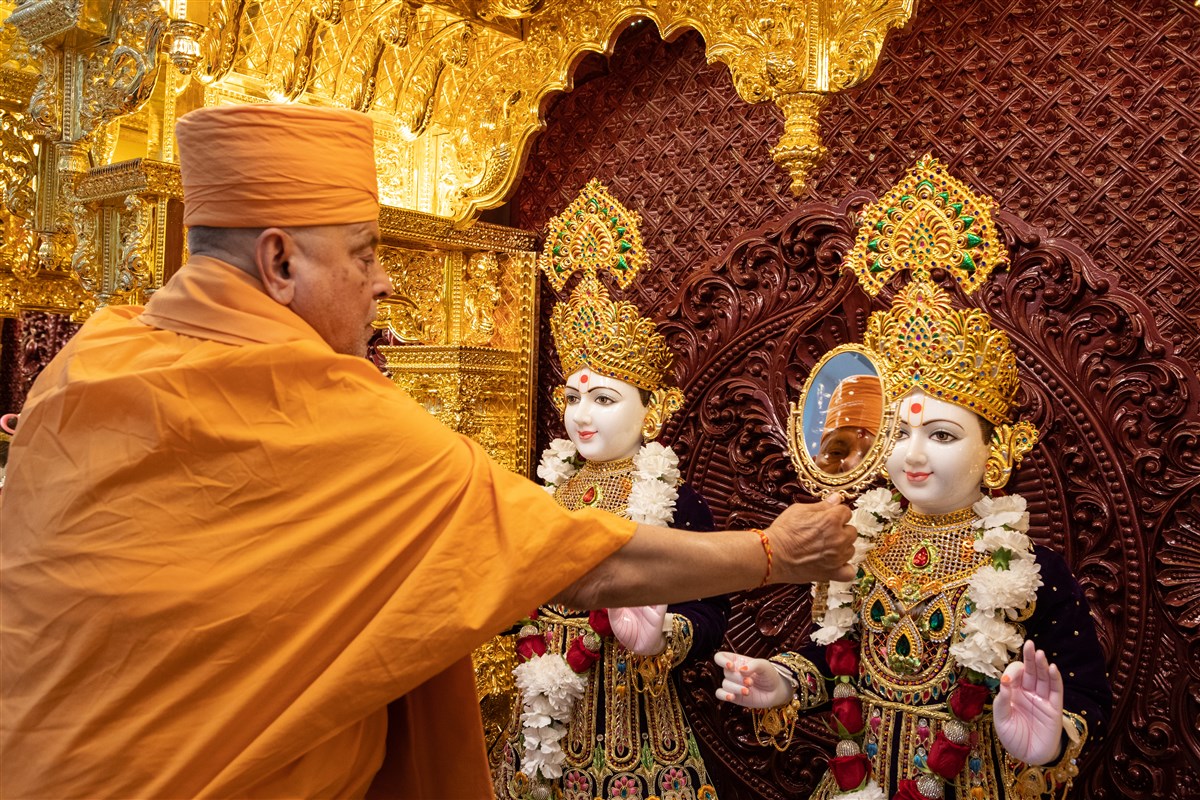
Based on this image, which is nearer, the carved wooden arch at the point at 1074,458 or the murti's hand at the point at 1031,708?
the murti's hand at the point at 1031,708

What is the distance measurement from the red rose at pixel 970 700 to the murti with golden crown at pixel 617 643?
0.83 metres

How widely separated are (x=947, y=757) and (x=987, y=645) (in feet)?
0.89

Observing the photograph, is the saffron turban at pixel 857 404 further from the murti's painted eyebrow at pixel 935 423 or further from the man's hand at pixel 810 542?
the man's hand at pixel 810 542

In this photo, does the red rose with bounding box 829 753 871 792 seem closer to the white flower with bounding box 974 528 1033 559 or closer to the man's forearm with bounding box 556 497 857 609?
the white flower with bounding box 974 528 1033 559

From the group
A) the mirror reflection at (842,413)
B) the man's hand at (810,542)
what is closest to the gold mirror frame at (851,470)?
the mirror reflection at (842,413)

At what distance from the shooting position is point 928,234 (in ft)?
11.6

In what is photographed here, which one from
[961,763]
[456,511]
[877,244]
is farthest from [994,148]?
[456,511]

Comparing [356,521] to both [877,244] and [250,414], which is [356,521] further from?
[877,244]

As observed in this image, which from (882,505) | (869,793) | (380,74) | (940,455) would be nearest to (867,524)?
(882,505)

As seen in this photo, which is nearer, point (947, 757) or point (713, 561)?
point (713, 561)

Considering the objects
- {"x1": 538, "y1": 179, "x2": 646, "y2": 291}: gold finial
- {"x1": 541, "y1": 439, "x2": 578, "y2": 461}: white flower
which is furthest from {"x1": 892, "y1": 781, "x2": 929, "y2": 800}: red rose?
{"x1": 538, "y1": 179, "x2": 646, "y2": 291}: gold finial

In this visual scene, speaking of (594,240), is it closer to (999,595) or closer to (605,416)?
(605,416)

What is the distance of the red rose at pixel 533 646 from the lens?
12.6 ft

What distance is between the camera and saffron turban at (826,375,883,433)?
11.5 feet
